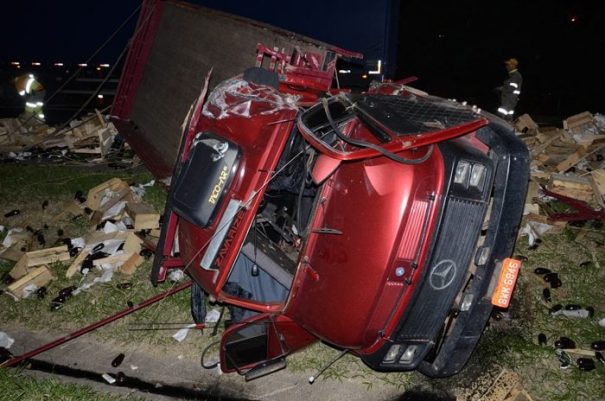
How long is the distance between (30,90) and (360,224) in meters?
7.94

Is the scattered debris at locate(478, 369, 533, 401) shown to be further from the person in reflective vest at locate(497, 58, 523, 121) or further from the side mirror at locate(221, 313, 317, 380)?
the person in reflective vest at locate(497, 58, 523, 121)

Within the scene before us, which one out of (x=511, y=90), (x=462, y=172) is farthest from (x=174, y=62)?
(x=511, y=90)

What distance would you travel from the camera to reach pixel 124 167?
7.29 metres

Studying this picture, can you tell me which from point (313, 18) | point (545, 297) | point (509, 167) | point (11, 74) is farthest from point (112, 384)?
point (11, 74)

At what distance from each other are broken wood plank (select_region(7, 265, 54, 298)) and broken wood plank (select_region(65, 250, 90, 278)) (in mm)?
204

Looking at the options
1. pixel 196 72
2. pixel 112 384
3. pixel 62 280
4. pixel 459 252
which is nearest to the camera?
pixel 459 252

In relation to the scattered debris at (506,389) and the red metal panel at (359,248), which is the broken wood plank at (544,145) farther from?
the red metal panel at (359,248)

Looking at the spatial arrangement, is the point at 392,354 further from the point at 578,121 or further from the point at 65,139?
the point at 65,139

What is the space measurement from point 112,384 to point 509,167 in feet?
12.3

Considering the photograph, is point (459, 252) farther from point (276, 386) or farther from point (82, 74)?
point (82, 74)

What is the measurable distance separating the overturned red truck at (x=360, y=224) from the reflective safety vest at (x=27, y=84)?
5990mm

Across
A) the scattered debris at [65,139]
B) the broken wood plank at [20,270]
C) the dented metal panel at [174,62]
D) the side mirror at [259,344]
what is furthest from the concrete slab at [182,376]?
the scattered debris at [65,139]

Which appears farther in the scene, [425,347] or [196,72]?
[196,72]

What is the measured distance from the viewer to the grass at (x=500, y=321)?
11.2ft
